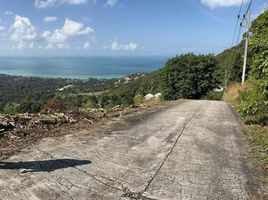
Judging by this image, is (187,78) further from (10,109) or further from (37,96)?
(37,96)

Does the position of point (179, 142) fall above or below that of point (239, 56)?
below

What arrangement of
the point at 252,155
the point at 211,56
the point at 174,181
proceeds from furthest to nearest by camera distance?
the point at 211,56 < the point at 252,155 < the point at 174,181

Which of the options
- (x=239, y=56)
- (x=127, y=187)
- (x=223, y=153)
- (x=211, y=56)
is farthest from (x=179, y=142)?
(x=239, y=56)

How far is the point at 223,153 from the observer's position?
4.52 meters

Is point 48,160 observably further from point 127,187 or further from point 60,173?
point 127,187

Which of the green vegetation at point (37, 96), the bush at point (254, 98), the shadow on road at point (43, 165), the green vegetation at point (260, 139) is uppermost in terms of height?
the bush at point (254, 98)

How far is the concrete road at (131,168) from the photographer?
2992mm

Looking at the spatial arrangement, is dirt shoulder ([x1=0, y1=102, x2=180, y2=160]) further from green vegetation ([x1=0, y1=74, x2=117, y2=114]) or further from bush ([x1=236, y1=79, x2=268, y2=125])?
green vegetation ([x1=0, y1=74, x2=117, y2=114])

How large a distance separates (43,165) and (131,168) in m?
1.23

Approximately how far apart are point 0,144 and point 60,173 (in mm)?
1732

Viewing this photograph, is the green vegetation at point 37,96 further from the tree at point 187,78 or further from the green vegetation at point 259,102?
the tree at point 187,78

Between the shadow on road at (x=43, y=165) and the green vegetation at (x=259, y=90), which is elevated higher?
the green vegetation at (x=259, y=90)

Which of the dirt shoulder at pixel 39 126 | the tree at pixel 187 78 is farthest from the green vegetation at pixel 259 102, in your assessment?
the tree at pixel 187 78

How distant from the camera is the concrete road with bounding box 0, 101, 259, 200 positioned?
299cm
